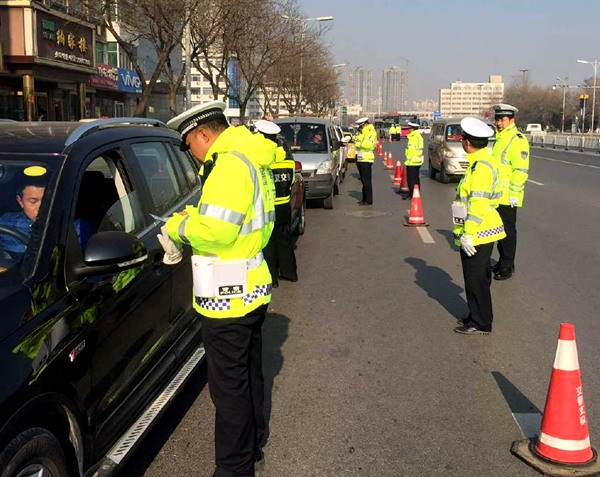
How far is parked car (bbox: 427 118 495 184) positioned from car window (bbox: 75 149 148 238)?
50.7 ft

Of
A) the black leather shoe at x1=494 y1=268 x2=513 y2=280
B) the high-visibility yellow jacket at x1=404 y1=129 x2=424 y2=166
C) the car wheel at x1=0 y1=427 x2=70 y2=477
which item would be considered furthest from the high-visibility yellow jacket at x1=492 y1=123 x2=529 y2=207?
the high-visibility yellow jacket at x1=404 y1=129 x2=424 y2=166

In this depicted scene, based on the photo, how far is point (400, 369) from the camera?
15.7ft

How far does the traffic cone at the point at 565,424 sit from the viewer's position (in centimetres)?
337

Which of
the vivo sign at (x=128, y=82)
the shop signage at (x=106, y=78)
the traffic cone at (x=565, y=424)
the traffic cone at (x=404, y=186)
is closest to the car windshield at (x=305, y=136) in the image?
the traffic cone at (x=404, y=186)

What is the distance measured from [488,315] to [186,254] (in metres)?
2.74

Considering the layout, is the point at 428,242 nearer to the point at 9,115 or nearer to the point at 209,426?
the point at 209,426

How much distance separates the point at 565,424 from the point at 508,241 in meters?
4.40

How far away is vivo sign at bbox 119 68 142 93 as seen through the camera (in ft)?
119

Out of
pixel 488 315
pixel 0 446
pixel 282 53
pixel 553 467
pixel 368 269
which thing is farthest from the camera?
pixel 282 53

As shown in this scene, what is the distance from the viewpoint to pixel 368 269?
8078 millimetres

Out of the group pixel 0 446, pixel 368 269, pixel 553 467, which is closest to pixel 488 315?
pixel 553 467

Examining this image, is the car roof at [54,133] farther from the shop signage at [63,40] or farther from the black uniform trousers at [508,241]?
the shop signage at [63,40]

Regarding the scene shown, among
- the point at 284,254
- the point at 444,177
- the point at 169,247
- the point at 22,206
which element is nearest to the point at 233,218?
the point at 169,247

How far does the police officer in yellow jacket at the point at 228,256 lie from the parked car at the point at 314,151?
389 inches
